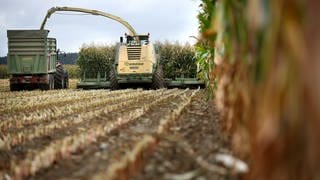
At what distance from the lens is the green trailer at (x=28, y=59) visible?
832 inches

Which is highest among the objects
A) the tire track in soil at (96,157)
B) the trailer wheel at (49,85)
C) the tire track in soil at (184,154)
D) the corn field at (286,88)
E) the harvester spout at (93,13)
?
the harvester spout at (93,13)

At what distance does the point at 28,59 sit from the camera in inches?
838

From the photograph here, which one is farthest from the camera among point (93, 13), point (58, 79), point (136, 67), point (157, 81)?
point (93, 13)

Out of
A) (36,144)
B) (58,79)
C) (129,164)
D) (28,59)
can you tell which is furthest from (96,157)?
(58,79)

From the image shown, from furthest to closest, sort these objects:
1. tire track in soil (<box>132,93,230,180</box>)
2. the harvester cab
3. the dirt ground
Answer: the harvester cab → the dirt ground → tire track in soil (<box>132,93,230,180</box>)

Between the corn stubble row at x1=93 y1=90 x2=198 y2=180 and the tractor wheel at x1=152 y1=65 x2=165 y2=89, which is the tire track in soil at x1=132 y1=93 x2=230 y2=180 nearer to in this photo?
the corn stubble row at x1=93 y1=90 x2=198 y2=180

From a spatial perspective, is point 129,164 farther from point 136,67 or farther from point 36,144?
point 136,67

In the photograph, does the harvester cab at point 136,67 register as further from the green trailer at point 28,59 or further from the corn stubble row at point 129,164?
the corn stubble row at point 129,164

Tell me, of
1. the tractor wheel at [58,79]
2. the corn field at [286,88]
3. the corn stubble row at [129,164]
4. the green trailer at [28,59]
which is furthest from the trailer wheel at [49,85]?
the corn field at [286,88]

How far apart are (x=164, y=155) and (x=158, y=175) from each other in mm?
585

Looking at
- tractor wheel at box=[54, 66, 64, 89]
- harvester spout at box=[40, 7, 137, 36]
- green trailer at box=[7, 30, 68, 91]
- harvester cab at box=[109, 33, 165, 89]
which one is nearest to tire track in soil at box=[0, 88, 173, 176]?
harvester cab at box=[109, 33, 165, 89]

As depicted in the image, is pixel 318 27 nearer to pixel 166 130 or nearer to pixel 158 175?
pixel 158 175

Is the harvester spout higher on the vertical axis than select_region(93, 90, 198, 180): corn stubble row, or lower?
higher

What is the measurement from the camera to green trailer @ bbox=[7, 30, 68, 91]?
69.3ft
